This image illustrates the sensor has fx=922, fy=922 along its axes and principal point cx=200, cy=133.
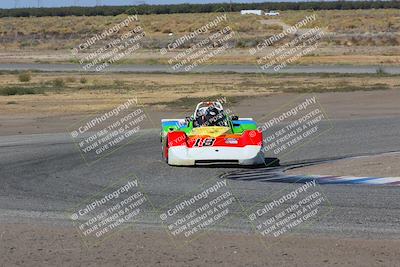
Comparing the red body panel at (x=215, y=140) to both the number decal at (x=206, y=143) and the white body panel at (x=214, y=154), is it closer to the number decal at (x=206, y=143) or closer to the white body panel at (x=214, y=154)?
the number decal at (x=206, y=143)

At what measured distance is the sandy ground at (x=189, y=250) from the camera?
31.6 feet

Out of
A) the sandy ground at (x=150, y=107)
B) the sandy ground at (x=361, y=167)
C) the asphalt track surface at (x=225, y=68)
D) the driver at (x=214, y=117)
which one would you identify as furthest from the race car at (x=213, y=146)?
the asphalt track surface at (x=225, y=68)

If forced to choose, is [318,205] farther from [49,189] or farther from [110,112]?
[110,112]

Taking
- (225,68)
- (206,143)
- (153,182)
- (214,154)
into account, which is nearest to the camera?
(153,182)

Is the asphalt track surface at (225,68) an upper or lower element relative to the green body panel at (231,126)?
lower

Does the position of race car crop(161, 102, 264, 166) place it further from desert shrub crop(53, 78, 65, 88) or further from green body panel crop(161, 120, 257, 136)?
desert shrub crop(53, 78, 65, 88)

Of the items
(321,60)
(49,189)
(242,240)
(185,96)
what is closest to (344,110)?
(185,96)

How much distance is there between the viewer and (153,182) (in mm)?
15805

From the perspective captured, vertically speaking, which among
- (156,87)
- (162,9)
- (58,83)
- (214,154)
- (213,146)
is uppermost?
A: (213,146)

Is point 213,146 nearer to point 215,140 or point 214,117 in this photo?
point 215,140

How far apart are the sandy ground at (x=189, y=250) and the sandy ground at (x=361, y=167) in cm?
603

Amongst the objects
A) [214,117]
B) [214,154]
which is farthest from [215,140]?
[214,117]

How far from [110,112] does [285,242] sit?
22173 mm

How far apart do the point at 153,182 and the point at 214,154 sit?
2.20 meters
